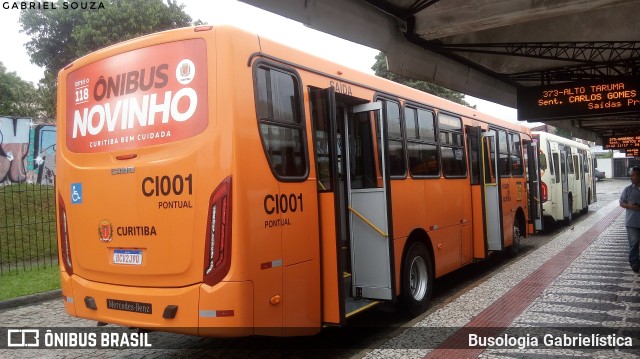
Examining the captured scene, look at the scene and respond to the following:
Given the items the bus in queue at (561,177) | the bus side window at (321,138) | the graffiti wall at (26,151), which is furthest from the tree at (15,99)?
the bus side window at (321,138)

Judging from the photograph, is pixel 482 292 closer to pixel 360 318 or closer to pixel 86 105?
pixel 360 318

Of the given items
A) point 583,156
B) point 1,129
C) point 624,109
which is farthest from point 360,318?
point 583,156

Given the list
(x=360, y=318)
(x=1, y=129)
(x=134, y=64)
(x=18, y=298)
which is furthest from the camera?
(x=1, y=129)

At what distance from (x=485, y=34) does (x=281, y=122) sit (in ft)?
23.0

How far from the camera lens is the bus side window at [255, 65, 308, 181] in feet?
14.7

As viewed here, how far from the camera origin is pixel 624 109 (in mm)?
10297

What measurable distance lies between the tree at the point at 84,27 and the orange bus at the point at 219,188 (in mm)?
21296

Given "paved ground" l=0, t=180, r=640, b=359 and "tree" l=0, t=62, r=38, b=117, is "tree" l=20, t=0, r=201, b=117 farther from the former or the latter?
"paved ground" l=0, t=180, r=640, b=359

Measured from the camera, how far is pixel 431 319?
628 cm

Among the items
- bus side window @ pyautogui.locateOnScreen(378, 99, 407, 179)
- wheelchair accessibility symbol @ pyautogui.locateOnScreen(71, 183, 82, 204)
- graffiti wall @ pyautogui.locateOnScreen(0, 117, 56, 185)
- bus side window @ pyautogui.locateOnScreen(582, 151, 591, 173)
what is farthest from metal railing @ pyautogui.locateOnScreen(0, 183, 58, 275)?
bus side window @ pyautogui.locateOnScreen(582, 151, 591, 173)

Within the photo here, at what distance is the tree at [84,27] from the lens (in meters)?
26.8

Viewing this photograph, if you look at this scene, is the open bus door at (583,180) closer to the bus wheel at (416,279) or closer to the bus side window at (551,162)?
the bus side window at (551,162)

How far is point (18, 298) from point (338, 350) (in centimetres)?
567

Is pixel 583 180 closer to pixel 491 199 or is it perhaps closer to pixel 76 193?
pixel 491 199
